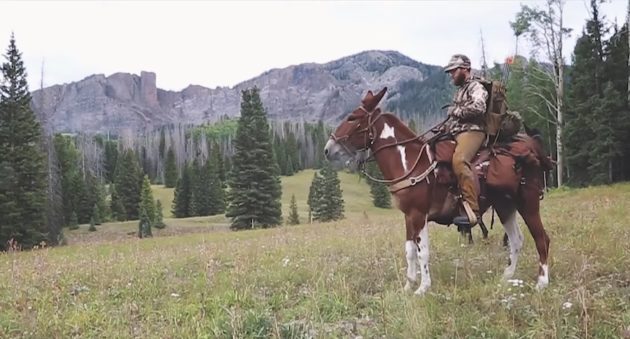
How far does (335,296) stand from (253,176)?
145ft

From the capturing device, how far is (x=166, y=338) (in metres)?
5.14

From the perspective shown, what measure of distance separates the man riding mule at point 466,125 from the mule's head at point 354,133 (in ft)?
3.66

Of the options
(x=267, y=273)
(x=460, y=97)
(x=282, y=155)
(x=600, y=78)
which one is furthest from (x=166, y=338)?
(x=282, y=155)

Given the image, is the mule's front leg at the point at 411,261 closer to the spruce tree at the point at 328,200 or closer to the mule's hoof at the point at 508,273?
the mule's hoof at the point at 508,273

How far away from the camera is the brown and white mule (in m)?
7.07

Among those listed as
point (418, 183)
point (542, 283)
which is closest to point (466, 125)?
point (418, 183)

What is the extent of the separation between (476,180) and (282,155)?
436 ft

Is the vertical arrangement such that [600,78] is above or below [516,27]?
below

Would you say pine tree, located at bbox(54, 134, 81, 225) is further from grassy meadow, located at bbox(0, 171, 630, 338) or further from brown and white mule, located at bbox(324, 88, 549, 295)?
brown and white mule, located at bbox(324, 88, 549, 295)

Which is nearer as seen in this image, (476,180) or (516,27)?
(476,180)

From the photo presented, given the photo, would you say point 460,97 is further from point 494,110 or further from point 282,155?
point 282,155

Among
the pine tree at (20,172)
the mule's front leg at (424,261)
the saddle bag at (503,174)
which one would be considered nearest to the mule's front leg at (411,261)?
the mule's front leg at (424,261)

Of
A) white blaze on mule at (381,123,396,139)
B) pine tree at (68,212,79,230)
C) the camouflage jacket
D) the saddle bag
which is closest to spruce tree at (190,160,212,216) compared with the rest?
pine tree at (68,212,79,230)

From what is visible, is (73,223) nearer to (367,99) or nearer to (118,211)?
(118,211)
